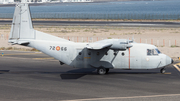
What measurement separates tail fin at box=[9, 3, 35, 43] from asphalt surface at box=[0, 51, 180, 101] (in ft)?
13.2

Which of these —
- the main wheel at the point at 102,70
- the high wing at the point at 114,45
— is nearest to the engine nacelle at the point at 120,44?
the high wing at the point at 114,45

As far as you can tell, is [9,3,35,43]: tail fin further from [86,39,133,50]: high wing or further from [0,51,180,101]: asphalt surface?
[86,39,133,50]: high wing

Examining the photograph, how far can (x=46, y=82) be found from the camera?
24.7m

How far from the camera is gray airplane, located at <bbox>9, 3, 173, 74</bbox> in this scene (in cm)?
2780

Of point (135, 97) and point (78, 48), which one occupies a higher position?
point (78, 48)

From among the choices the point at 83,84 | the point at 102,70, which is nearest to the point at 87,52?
the point at 102,70

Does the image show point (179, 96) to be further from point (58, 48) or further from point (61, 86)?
point (58, 48)

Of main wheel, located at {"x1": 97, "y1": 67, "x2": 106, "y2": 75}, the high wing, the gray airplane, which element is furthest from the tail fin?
main wheel, located at {"x1": 97, "y1": 67, "x2": 106, "y2": 75}

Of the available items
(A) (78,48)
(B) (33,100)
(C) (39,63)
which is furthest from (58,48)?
(B) (33,100)

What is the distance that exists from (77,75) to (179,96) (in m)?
11.8

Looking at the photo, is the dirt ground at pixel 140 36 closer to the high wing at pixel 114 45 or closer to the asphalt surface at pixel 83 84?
the asphalt surface at pixel 83 84

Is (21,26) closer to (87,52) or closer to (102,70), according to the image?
(87,52)

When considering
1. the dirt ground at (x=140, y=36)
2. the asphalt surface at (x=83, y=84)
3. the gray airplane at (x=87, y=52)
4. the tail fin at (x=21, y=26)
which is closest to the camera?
the asphalt surface at (x=83, y=84)

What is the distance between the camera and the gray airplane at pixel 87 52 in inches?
1094
